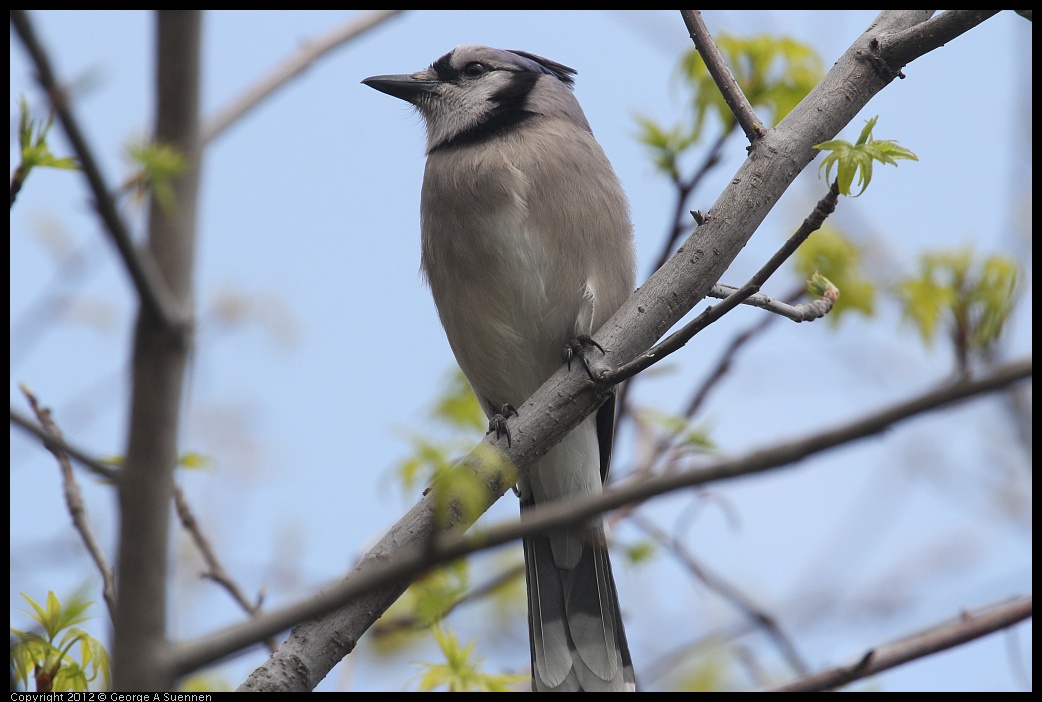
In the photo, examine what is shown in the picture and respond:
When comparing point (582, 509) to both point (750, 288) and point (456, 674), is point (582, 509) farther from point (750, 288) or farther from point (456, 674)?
point (456, 674)

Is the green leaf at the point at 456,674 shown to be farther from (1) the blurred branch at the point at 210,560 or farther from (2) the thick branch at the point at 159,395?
(2) the thick branch at the point at 159,395

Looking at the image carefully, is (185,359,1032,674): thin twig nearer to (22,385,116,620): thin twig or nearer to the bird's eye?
(22,385,116,620): thin twig

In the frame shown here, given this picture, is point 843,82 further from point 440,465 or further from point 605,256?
point 440,465

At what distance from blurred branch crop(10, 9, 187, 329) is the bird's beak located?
341 centimetres

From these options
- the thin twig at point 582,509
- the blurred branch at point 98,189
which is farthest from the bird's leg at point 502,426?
the blurred branch at point 98,189

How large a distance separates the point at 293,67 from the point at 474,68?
2.12 meters

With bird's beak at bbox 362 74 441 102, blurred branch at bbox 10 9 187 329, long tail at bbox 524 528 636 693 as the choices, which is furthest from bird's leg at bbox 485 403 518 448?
bird's beak at bbox 362 74 441 102

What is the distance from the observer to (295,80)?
2.66 metres

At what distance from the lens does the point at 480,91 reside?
14.8ft

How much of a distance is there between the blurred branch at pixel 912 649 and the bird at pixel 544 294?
1.06 m

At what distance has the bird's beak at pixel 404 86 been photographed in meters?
4.57

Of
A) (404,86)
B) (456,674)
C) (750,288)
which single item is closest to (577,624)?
(456,674)
